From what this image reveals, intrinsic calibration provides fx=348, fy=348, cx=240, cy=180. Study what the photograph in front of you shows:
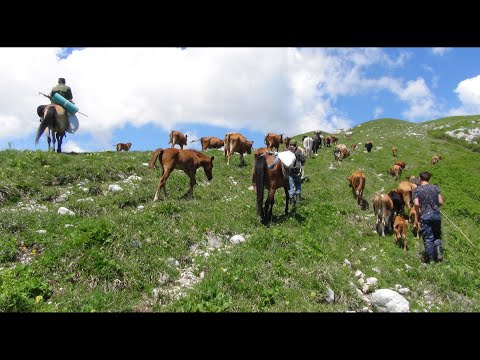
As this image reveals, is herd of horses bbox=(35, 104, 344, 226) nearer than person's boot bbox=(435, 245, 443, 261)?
No

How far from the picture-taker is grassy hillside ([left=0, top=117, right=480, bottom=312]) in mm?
6215

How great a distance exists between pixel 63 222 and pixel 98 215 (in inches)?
51.7

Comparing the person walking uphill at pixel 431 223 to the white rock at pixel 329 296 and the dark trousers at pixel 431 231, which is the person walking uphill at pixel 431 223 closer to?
the dark trousers at pixel 431 231

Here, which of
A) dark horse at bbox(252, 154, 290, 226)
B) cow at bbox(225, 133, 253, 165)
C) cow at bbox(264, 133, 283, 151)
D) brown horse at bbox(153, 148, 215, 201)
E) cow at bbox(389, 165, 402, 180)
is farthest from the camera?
cow at bbox(264, 133, 283, 151)

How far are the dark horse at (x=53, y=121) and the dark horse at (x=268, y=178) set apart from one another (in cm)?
1111

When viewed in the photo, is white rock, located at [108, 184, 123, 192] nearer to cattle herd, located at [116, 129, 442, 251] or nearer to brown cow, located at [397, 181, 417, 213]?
cattle herd, located at [116, 129, 442, 251]

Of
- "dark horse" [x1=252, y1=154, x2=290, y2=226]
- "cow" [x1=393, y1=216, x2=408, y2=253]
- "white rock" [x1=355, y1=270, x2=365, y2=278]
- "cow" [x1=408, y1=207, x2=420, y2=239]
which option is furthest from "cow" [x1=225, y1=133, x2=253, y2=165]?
"white rock" [x1=355, y1=270, x2=365, y2=278]

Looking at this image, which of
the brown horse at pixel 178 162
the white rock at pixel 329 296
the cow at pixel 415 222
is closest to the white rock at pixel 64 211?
the brown horse at pixel 178 162

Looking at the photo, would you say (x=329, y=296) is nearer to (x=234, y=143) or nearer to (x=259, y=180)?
(x=259, y=180)

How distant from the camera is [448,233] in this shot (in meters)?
12.9

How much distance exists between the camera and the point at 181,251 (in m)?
8.16

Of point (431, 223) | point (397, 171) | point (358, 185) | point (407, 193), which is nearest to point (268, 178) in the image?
point (431, 223)

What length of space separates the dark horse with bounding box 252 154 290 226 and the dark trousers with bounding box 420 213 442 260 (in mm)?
4484

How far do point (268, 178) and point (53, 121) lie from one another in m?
11.6
